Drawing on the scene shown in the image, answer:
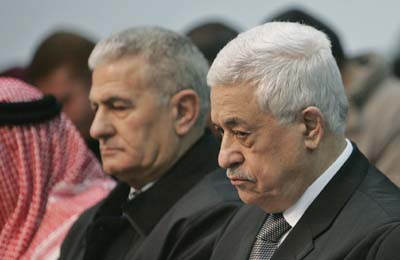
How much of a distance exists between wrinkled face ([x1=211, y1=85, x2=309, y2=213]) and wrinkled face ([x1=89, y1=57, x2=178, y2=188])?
118cm

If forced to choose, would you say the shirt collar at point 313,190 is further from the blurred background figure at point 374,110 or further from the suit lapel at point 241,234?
the blurred background figure at point 374,110

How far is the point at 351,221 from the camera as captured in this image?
12.1 feet

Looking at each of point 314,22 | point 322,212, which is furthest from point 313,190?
point 314,22

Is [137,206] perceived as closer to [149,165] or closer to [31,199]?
[149,165]

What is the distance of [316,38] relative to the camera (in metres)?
3.89

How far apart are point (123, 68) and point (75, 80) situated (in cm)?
194

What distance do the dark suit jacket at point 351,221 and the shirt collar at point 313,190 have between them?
0.02 meters

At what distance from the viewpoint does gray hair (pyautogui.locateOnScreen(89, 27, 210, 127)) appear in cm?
507

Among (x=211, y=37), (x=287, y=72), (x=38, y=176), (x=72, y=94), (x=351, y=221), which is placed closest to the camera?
(x=351, y=221)

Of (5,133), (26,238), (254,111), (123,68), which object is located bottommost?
(26,238)

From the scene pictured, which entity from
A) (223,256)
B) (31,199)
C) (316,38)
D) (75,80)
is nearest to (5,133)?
(31,199)

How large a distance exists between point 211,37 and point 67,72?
3.78 feet

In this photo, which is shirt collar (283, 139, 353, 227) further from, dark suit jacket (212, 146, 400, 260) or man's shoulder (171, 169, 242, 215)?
man's shoulder (171, 169, 242, 215)

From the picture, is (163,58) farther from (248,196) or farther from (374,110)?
(374,110)
